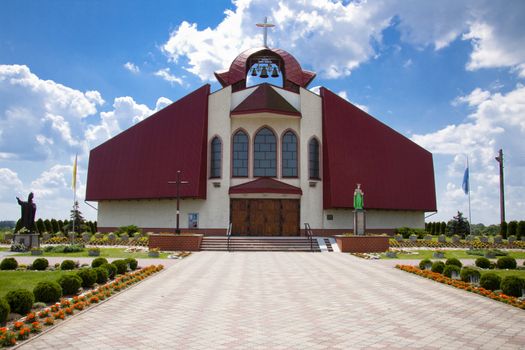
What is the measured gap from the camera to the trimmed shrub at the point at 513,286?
1025 centimetres

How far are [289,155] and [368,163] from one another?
17.2ft

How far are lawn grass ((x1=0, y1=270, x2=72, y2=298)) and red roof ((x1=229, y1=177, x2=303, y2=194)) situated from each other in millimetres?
14535

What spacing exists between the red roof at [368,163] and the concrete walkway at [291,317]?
15.7 meters

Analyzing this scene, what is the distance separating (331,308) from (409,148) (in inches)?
1002

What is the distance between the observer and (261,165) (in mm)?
29000

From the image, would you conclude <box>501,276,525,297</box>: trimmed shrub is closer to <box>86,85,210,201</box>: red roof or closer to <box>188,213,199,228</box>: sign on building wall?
<box>86,85,210,201</box>: red roof

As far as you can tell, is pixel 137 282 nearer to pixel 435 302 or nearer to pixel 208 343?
pixel 208 343

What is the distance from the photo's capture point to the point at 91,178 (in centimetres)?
3281

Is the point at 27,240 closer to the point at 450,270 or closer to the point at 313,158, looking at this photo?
the point at 313,158

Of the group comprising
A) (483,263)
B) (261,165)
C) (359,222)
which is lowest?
(483,263)

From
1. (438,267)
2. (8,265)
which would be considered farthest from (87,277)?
(438,267)

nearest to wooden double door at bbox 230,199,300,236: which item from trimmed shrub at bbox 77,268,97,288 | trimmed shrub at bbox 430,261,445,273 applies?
trimmed shrub at bbox 430,261,445,273

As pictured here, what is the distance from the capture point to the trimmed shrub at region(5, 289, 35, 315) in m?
8.05

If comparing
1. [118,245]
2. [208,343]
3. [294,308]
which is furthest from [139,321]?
[118,245]
